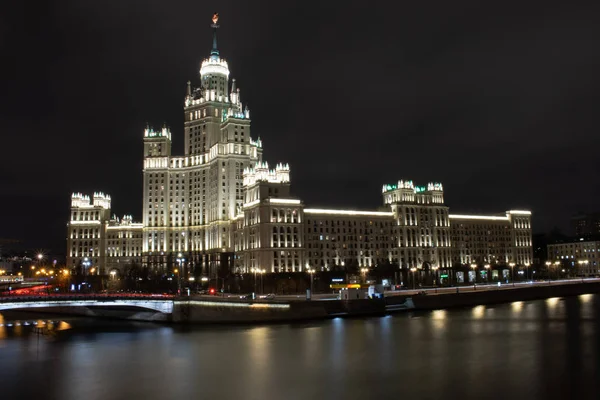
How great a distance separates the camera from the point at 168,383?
44.8 m

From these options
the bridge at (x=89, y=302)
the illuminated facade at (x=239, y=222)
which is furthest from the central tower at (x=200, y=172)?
the bridge at (x=89, y=302)

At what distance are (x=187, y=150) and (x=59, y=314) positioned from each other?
76.6 meters

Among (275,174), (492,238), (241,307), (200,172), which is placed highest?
(200,172)

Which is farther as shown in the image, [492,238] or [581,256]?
[581,256]

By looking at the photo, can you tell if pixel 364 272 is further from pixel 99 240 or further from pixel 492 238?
pixel 99 240

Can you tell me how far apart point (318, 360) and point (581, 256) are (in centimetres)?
16160

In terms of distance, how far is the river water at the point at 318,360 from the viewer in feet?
137

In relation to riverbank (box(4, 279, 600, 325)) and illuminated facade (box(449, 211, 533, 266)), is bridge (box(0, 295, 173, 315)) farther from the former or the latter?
illuminated facade (box(449, 211, 533, 266))

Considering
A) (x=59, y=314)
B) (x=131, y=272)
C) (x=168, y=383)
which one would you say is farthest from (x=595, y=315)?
(x=131, y=272)

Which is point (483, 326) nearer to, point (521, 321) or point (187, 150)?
point (521, 321)

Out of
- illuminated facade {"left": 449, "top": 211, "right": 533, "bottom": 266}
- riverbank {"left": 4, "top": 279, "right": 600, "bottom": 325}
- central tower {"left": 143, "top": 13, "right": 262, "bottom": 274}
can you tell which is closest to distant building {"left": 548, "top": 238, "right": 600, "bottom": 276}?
illuminated facade {"left": 449, "top": 211, "right": 533, "bottom": 266}

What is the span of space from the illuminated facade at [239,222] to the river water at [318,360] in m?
52.2


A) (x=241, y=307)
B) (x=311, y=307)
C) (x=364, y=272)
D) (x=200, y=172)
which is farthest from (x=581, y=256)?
(x=241, y=307)

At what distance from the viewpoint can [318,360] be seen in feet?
169
